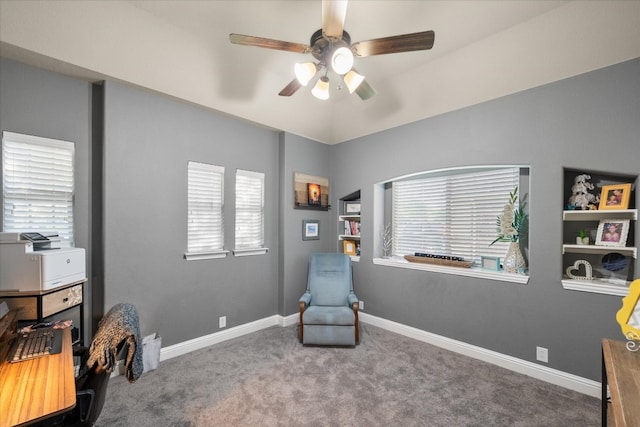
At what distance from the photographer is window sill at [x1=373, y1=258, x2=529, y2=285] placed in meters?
2.79

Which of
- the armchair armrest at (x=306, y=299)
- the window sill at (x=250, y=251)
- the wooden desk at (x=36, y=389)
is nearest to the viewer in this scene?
the wooden desk at (x=36, y=389)

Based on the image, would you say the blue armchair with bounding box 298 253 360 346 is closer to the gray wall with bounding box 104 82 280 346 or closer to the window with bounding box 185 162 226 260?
the gray wall with bounding box 104 82 280 346

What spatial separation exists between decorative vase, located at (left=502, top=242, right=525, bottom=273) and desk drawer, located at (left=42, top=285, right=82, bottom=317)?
4.02 metres

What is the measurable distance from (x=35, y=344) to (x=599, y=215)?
14.1 ft

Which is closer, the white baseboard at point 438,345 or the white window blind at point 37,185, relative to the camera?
the white window blind at point 37,185

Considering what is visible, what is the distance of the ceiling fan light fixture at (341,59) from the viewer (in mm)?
1997

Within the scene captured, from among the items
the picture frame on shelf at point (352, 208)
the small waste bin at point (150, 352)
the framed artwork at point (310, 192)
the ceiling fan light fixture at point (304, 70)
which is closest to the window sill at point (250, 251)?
the framed artwork at point (310, 192)

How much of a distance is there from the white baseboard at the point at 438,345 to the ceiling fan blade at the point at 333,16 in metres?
3.32

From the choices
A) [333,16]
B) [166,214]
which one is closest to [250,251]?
[166,214]

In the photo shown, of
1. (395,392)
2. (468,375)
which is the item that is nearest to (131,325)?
(395,392)

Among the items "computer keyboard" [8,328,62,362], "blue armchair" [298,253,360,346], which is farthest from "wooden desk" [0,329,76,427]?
"blue armchair" [298,253,360,346]

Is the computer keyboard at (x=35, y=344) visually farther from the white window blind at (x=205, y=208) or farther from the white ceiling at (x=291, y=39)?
the white ceiling at (x=291, y=39)

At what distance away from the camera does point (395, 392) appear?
2.41 metres

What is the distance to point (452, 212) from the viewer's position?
3580 millimetres
